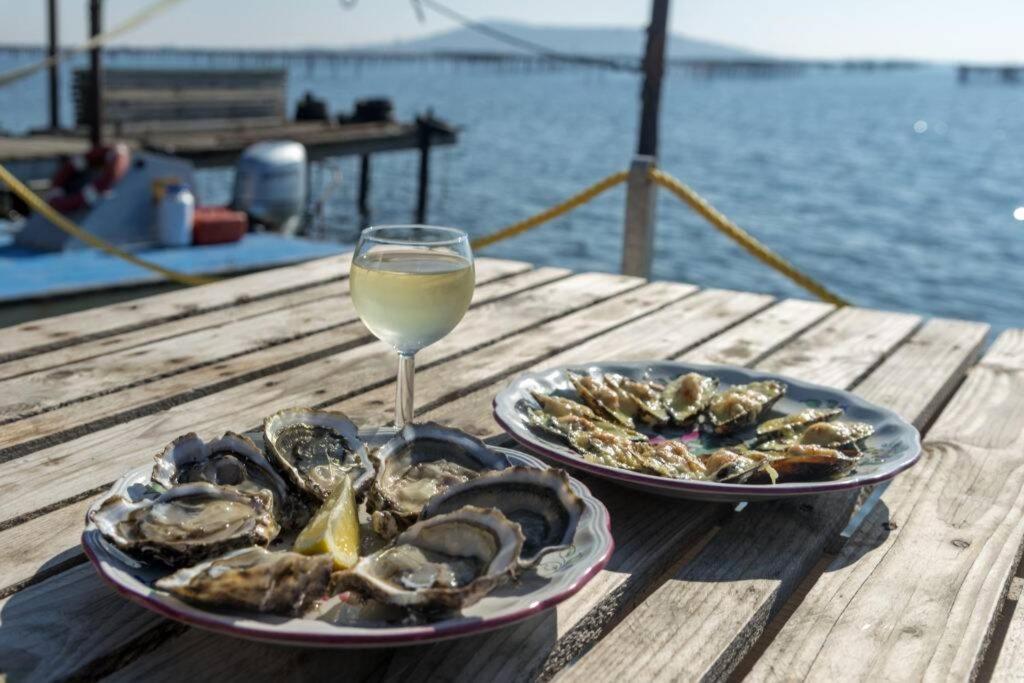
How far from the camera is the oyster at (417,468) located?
1299mm

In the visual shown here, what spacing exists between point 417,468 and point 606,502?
39 centimetres

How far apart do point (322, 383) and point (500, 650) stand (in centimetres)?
120

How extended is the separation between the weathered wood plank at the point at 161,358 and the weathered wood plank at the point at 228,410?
0.21 metres

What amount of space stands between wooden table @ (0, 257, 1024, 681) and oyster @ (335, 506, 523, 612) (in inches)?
5.5

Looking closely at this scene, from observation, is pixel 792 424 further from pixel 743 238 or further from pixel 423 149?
pixel 423 149

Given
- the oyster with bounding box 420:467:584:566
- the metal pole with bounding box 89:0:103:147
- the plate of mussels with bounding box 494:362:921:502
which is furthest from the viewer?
the metal pole with bounding box 89:0:103:147

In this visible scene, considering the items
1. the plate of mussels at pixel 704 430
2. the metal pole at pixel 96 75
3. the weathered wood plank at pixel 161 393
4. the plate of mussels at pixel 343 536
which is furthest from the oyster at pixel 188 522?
the metal pole at pixel 96 75

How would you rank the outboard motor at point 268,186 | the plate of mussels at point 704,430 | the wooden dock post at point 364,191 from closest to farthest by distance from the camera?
the plate of mussels at point 704,430 → the outboard motor at point 268,186 → the wooden dock post at point 364,191

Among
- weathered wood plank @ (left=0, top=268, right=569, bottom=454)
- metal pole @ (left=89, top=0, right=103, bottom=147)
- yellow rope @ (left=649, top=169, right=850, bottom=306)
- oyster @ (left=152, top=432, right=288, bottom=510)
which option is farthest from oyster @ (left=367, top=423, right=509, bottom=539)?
metal pole @ (left=89, top=0, right=103, bottom=147)

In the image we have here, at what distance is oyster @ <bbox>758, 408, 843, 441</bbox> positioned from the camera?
1.86 meters

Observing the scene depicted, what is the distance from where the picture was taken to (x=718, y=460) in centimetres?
166

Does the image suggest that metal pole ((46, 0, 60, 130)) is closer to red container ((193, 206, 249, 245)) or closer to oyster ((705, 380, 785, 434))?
red container ((193, 206, 249, 245))

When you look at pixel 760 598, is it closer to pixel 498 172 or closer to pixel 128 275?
pixel 128 275

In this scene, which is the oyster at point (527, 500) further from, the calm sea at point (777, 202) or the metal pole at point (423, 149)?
the metal pole at point (423, 149)
